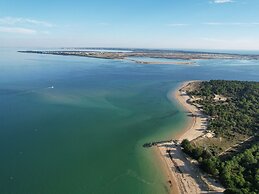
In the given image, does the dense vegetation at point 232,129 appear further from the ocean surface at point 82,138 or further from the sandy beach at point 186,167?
the ocean surface at point 82,138

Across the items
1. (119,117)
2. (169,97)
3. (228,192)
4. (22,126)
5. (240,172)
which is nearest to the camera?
(228,192)

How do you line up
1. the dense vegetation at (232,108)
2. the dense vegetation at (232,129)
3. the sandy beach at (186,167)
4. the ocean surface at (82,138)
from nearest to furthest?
1. the sandy beach at (186,167)
2. the dense vegetation at (232,129)
3. the ocean surface at (82,138)
4. the dense vegetation at (232,108)

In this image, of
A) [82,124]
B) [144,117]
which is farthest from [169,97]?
[82,124]

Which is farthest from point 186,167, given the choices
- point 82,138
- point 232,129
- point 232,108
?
point 232,108

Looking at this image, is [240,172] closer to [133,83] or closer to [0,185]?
[0,185]

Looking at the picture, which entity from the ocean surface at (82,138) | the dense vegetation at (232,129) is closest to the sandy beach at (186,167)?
the dense vegetation at (232,129)

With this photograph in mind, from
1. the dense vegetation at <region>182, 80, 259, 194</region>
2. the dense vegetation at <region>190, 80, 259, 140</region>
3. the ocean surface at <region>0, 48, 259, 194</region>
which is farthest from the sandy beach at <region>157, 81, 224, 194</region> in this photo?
the dense vegetation at <region>190, 80, 259, 140</region>
